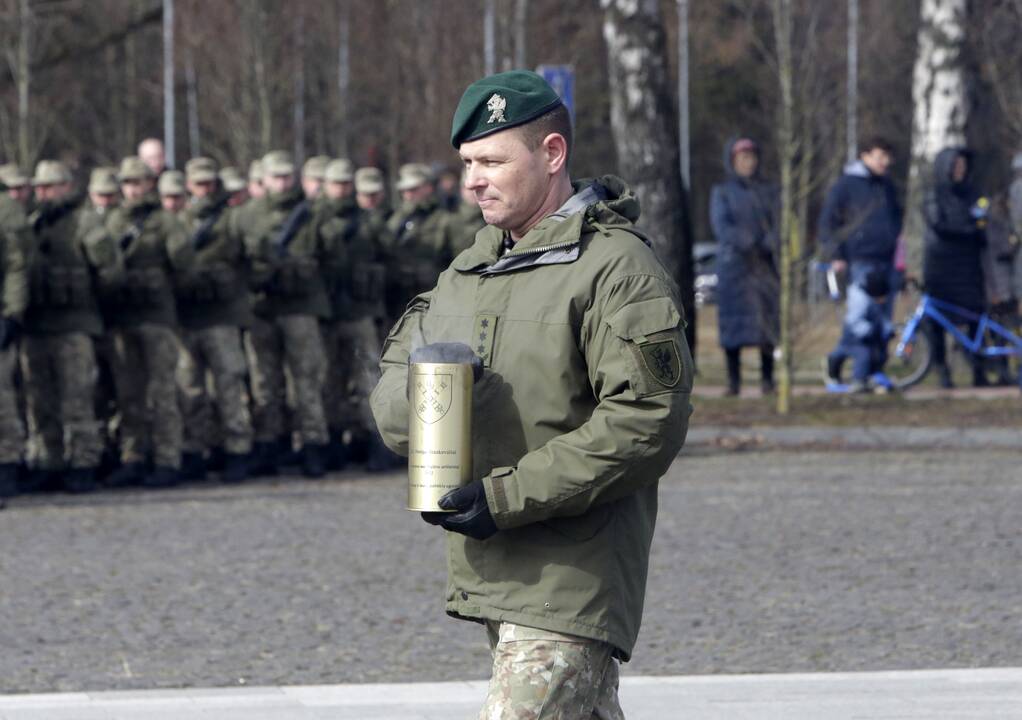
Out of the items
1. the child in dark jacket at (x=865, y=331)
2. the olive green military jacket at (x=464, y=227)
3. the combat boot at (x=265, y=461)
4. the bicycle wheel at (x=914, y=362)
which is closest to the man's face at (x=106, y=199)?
the combat boot at (x=265, y=461)

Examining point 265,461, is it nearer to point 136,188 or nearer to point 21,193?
point 136,188

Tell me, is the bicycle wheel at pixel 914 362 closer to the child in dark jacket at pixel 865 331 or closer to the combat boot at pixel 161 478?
the child in dark jacket at pixel 865 331

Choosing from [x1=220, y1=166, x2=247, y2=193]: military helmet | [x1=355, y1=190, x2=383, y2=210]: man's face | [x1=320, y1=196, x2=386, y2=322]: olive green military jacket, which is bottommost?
[x1=320, y1=196, x2=386, y2=322]: olive green military jacket

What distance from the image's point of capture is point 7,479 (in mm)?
12367

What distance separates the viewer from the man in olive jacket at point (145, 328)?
509 inches

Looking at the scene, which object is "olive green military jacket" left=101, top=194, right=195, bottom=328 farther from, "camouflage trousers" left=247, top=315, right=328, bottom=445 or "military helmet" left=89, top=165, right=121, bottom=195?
"camouflage trousers" left=247, top=315, right=328, bottom=445

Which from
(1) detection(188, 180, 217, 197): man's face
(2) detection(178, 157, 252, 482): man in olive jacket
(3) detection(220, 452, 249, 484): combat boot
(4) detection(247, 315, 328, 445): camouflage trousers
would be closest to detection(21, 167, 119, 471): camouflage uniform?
(2) detection(178, 157, 252, 482): man in olive jacket

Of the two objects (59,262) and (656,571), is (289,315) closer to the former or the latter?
(59,262)

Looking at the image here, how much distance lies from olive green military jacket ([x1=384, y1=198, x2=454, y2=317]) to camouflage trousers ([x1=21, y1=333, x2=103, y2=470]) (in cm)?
258

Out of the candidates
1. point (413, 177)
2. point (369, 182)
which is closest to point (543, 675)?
point (369, 182)

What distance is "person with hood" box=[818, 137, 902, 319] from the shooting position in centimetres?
1700

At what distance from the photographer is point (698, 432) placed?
15.1 meters

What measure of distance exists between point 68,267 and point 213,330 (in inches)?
48.6

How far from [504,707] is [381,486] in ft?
30.2
